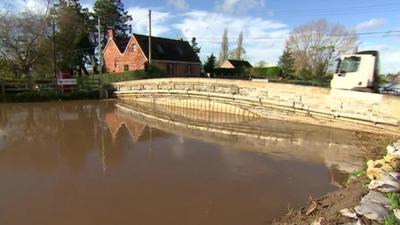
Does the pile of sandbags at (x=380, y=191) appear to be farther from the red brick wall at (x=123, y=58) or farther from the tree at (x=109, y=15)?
the tree at (x=109, y=15)

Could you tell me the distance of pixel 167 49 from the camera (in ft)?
118

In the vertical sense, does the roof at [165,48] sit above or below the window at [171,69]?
above

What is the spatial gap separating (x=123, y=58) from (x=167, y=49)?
169 inches

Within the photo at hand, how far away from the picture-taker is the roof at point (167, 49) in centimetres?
3400

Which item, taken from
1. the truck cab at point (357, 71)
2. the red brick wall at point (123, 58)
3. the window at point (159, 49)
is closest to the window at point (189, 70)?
the window at point (159, 49)

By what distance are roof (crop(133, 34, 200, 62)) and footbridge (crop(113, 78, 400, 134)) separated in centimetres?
1135

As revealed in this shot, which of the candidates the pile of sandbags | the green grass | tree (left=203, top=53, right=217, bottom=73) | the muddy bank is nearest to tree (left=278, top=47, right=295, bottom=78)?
tree (left=203, top=53, right=217, bottom=73)

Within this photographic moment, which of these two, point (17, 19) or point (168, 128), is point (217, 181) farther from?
point (17, 19)

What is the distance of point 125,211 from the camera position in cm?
550

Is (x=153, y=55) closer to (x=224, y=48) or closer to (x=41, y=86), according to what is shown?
(x=41, y=86)

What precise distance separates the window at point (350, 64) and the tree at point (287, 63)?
25776 mm

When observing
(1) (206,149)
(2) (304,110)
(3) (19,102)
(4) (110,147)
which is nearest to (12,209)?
(4) (110,147)

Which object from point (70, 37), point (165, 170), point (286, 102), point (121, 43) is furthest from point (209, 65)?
point (165, 170)

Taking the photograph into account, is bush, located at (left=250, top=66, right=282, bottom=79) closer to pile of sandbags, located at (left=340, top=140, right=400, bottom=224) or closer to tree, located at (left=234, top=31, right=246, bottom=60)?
tree, located at (left=234, top=31, right=246, bottom=60)
